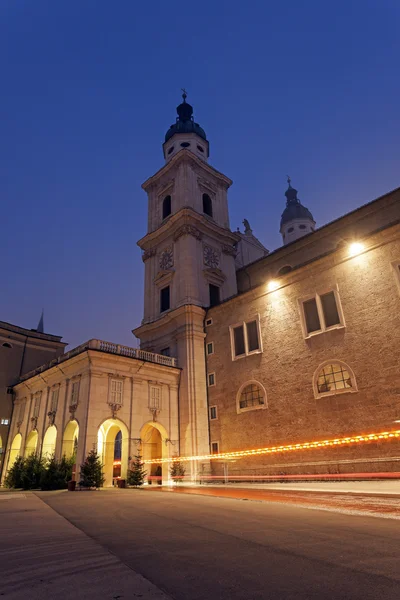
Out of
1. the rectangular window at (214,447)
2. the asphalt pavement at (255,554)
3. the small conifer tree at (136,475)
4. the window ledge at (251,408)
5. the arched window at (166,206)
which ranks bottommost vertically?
the asphalt pavement at (255,554)

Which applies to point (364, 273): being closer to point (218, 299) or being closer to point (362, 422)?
point (362, 422)

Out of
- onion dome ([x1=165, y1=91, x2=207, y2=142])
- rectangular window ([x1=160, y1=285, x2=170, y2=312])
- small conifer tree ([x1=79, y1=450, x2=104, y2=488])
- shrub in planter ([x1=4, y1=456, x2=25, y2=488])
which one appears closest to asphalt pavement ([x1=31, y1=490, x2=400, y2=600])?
small conifer tree ([x1=79, y1=450, x2=104, y2=488])

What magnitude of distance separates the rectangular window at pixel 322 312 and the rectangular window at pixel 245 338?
12.9 ft

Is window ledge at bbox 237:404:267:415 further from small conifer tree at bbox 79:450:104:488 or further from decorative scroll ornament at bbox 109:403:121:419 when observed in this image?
small conifer tree at bbox 79:450:104:488

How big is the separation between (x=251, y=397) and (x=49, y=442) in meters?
16.2

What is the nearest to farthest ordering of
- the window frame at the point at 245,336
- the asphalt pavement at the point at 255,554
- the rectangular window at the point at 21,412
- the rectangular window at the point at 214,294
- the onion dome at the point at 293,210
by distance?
1. the asphalt pavement at the point at 255,554
2. the window frame at the point at 245,336
3. the rectangular window at the point at 21,412
4. the rectangular window at the point at 214,294
5. the onion dome at the point at 293,210

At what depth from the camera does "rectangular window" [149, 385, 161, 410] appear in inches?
1088

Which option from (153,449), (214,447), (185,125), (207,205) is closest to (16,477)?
(153,449)

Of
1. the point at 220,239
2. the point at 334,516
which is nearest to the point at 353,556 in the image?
the point at 334,516

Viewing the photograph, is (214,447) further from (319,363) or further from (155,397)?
→ (319,363)

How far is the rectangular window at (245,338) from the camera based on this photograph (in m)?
27.0

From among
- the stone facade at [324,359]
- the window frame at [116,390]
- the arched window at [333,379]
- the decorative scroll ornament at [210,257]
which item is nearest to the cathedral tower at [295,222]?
the decorative scroll ornament at [210,257]

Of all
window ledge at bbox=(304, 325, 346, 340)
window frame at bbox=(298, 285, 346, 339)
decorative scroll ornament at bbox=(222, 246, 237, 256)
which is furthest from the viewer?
decorative scroll ornament at bbox=(222, 246, 237, 256)

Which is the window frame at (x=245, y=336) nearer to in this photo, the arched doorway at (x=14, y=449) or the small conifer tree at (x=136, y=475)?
the small conifer tree at (x=136, y=475)
